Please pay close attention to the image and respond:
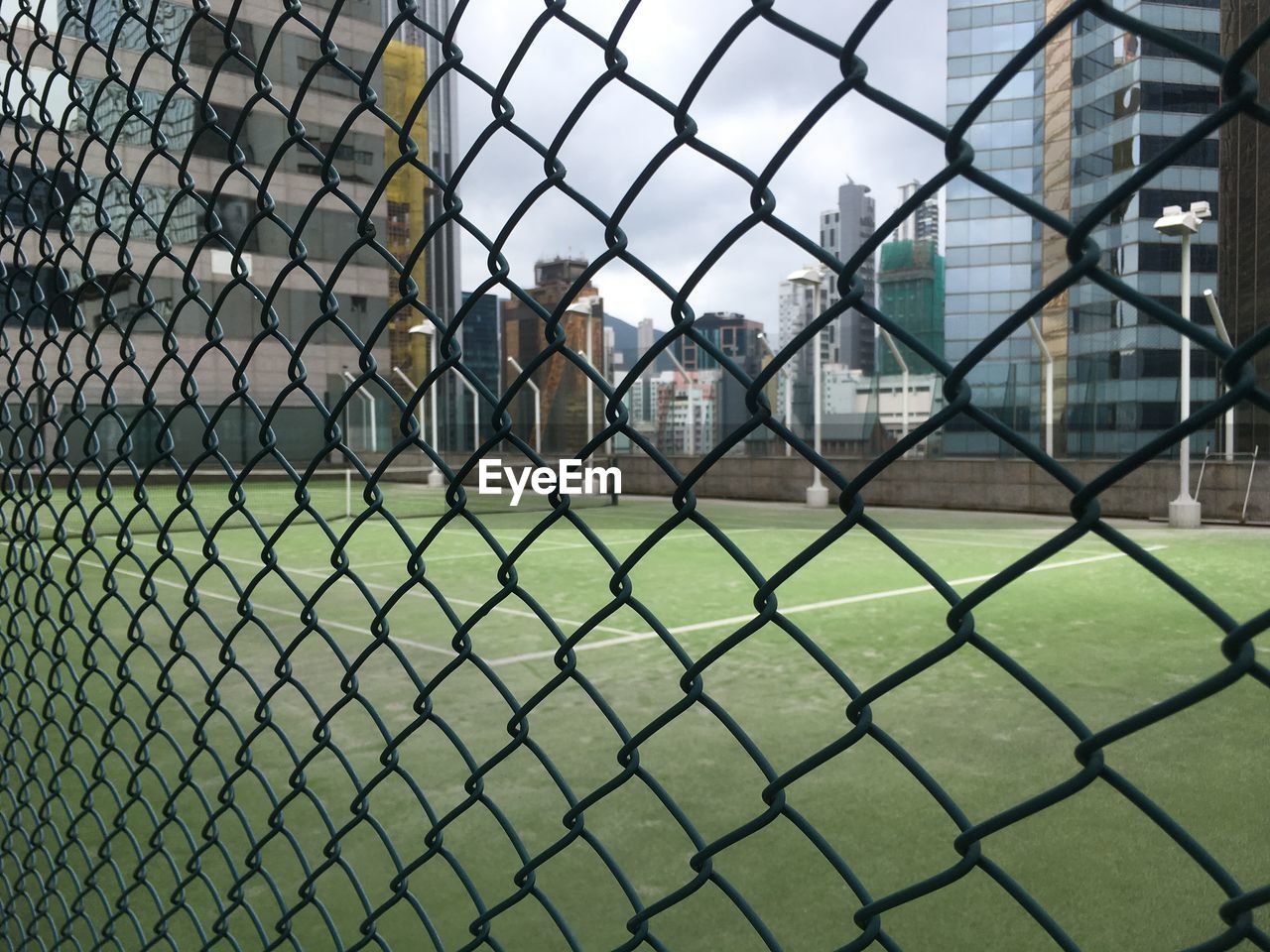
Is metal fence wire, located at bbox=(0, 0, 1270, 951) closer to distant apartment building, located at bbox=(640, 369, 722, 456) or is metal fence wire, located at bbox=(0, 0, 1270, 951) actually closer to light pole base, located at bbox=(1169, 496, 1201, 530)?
light pole base, located at bbox=(1169, 496, 1201, 530)

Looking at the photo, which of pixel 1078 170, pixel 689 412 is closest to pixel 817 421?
pixel 689 412

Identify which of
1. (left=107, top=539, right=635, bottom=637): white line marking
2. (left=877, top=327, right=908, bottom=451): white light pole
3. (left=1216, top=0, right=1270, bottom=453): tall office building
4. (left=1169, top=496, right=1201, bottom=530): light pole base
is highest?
(left=1216, top=0, right=1270, bottom=453): tall office building

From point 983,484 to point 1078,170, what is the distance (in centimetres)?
3293

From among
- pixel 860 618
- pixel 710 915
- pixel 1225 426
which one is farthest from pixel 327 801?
pixel 1225 426

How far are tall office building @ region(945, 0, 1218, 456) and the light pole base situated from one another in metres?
19.9

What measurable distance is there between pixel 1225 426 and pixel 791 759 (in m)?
14.6

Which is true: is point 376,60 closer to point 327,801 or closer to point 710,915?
point 710,915

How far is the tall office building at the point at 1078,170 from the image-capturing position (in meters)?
38.8

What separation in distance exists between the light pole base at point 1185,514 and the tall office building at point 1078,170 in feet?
65.3

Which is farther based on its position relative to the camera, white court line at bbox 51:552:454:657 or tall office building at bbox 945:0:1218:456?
tall office building at bbox 945:0:1218:456

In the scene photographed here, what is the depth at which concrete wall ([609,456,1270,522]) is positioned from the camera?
15.3 metres

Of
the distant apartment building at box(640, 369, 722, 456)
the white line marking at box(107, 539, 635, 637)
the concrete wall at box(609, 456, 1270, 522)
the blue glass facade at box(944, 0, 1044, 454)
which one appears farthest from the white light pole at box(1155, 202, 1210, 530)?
the blue glass facade at box(944, 0, 1044, 454)

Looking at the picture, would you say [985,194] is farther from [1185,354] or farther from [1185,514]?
[1185,514]

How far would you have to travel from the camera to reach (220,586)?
936 cm
